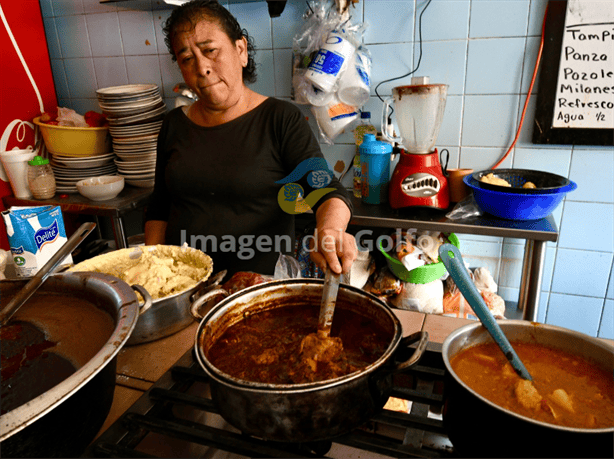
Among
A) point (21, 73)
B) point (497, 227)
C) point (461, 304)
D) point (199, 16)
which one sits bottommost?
point (461, 304)

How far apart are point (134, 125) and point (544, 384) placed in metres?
2.30

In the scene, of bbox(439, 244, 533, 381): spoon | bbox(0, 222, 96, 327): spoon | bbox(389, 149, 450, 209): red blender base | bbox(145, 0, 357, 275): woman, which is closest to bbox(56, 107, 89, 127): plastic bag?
bbox(145, 0, 357, 275): woman

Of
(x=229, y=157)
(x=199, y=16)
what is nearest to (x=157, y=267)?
(x=229, y=157)

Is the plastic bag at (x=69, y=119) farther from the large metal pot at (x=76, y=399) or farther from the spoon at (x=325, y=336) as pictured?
the spoon at (x=325, y=336)

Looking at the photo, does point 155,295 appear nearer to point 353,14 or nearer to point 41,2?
point 353,14

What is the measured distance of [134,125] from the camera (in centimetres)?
232

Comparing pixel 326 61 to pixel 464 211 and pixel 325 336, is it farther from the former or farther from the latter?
pixel 325 336

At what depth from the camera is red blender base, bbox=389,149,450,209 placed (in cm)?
186

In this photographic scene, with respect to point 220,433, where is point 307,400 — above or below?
above

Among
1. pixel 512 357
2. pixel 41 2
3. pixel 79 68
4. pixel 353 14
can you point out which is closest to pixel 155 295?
pixel 512 357

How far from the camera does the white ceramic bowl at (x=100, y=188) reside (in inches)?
86.8

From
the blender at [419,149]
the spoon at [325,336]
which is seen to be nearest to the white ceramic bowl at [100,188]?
the blender at [419,149]

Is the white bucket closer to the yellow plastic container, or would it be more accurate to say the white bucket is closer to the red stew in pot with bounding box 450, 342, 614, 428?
the yellow plastic container

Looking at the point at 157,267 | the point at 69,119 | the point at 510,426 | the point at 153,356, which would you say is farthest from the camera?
the point at 69,119
